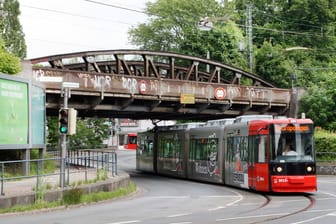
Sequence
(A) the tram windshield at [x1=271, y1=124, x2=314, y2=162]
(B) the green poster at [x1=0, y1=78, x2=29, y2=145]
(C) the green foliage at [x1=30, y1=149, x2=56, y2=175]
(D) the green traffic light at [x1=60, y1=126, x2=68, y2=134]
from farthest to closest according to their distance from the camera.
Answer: (C) the green foliage at [x1=30, y1=149, x2=56, y2=175] → (B) the green poster at [x1=0, y1=78, x2=29, y2=145] → (A) the tram windshield at [x1=271, y1=124, x2=314, y2=162] → (D) the green traffic light at [x1=60, y1=126, x2=68, y2=134]

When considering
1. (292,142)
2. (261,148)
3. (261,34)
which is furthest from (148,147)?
(261,34)

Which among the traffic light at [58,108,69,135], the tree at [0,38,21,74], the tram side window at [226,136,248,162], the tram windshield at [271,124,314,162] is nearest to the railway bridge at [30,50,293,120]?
the tree at [0,38,21,74]

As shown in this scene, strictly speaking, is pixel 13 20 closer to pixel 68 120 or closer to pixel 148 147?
pixel 148 147

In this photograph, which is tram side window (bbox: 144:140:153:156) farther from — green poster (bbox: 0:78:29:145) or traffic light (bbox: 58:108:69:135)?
traffic light (bbox: 58:108:69:135)

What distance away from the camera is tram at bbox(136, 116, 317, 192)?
23.2 metres

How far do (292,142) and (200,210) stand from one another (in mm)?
6702

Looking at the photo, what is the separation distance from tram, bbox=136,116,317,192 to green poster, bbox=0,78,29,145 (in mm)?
8700

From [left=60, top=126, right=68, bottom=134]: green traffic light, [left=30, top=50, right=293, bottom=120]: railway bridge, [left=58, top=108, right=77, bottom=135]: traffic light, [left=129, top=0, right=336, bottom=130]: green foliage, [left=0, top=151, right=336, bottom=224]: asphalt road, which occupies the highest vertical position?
[left=129, top=0, right=336, bottom=130]: green foliage

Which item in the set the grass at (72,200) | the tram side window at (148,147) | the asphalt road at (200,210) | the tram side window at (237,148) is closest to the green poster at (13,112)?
the grass at (72,200)

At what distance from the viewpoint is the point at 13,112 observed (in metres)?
24.9

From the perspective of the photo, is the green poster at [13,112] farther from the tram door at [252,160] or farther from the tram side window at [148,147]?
the tram side window at [148,147]

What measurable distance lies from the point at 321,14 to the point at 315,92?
37534mm

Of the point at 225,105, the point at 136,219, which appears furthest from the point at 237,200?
the point at 225,105

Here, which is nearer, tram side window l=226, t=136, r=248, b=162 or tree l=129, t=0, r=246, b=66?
tram side window l=226, t=136, r=248, b=162
